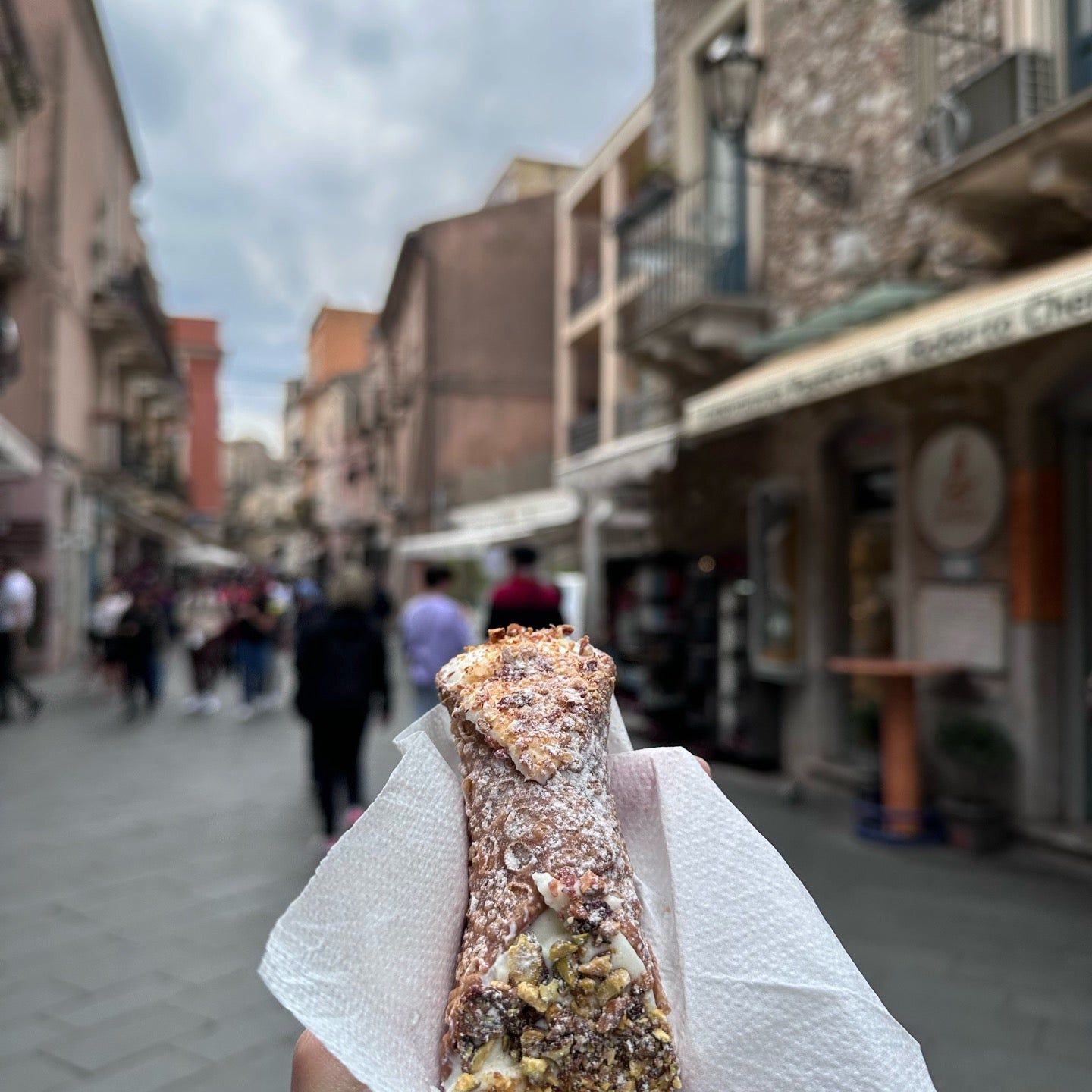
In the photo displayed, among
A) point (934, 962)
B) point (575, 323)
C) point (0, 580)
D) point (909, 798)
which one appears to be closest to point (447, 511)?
point (575, 323)

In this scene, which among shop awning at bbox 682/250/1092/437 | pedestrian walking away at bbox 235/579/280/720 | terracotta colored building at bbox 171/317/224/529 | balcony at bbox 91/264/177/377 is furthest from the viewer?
terracotta colored building at bbox 171/317/224/529

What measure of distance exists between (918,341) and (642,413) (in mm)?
10387

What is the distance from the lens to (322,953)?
1129mm

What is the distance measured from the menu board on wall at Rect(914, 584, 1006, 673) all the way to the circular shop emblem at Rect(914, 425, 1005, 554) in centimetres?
32

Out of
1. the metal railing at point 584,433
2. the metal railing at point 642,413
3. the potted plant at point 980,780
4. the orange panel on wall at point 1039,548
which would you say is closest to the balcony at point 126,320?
the metal railing at point 584,433

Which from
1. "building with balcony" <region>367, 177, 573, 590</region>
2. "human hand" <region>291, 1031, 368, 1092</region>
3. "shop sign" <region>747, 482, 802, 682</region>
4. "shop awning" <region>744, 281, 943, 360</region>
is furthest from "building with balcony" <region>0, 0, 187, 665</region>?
"human hand" <region>291, 1031, 368, 1092</region>

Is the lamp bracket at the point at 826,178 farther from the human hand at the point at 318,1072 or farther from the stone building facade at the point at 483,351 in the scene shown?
the stone building facade at the point at 483,351

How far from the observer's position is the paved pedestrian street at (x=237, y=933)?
343cm

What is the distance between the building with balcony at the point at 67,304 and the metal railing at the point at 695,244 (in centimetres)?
880

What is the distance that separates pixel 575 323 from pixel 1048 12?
15472 millimetres

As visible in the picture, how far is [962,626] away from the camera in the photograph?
6.72m

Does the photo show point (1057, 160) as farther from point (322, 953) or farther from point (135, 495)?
point (135, 495)

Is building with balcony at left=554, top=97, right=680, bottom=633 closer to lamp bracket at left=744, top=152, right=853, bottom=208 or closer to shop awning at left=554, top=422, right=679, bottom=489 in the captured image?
shop awning at left=554, top=422, right=679, bottom=489

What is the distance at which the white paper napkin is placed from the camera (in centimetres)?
106
